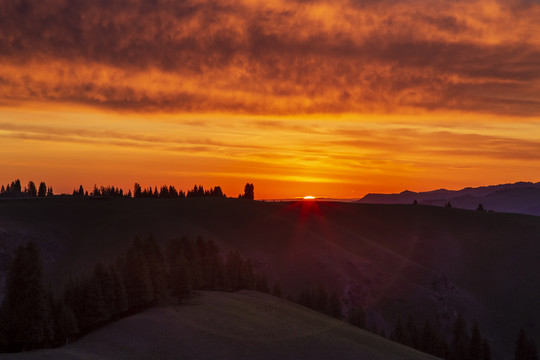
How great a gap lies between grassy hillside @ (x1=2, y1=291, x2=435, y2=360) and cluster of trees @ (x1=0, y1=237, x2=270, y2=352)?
10.3 feet

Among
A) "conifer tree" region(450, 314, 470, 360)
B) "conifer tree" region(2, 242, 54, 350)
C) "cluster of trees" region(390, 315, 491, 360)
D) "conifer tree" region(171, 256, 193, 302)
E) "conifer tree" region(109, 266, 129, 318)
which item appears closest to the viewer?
"conifer tree" region(2, 242, 54, 350)

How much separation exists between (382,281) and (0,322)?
140 metres

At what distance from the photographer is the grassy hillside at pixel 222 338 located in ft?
183

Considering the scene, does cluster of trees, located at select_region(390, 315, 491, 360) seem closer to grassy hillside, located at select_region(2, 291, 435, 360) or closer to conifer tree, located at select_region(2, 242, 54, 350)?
grassy hillside, located at select_region(2, 291, 435, 360)

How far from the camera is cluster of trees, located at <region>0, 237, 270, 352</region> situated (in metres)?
58.2

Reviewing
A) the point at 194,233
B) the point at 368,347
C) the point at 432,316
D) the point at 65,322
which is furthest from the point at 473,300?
the point at 65,322

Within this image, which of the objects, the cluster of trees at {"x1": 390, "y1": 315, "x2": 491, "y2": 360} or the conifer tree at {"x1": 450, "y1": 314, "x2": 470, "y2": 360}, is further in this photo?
the conifer tree at {"x1": 450, "y1": 314, "x2": 470, "y2": 360}

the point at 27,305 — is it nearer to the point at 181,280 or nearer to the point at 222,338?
the point at 222,338

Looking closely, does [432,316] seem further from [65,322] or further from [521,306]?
[65,322]

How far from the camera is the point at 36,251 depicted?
62.7 metres

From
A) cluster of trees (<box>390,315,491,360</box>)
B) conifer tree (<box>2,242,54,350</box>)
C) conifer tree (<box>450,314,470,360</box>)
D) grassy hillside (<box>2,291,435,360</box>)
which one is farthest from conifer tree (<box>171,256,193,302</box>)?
conifer tree (<box>450,314,470,360</box>)

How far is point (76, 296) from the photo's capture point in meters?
67.8

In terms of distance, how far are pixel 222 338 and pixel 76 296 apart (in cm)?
2004

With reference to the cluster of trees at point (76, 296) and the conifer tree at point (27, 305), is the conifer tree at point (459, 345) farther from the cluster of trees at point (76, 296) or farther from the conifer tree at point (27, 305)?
the conifer tree at point (27, 305)
